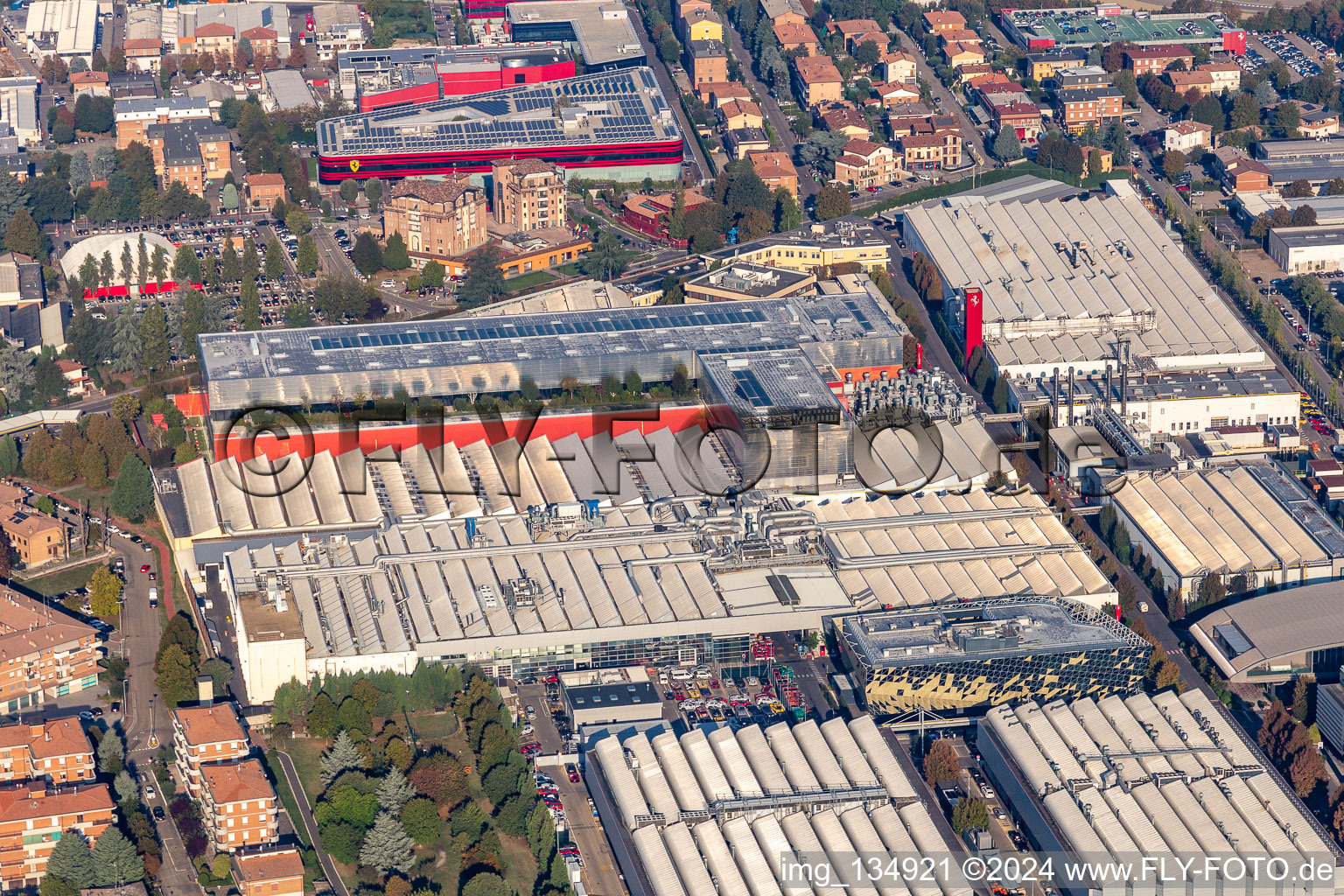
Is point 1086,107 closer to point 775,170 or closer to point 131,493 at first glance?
point 775,170

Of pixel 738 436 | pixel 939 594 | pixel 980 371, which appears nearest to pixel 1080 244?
pixel 980 371

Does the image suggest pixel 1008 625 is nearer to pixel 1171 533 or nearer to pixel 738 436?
pixel 1171 533

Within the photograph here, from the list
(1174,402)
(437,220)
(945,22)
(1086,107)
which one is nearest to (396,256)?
(437,220)

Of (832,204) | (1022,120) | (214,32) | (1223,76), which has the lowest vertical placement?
(214,32)

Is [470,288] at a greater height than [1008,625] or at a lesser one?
lesser

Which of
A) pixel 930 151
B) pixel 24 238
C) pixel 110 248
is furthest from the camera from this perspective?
pixel 930 151

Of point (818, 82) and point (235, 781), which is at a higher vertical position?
point (235, 781)

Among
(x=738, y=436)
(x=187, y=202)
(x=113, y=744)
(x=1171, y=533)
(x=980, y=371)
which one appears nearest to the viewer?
(x=113, y=744)
